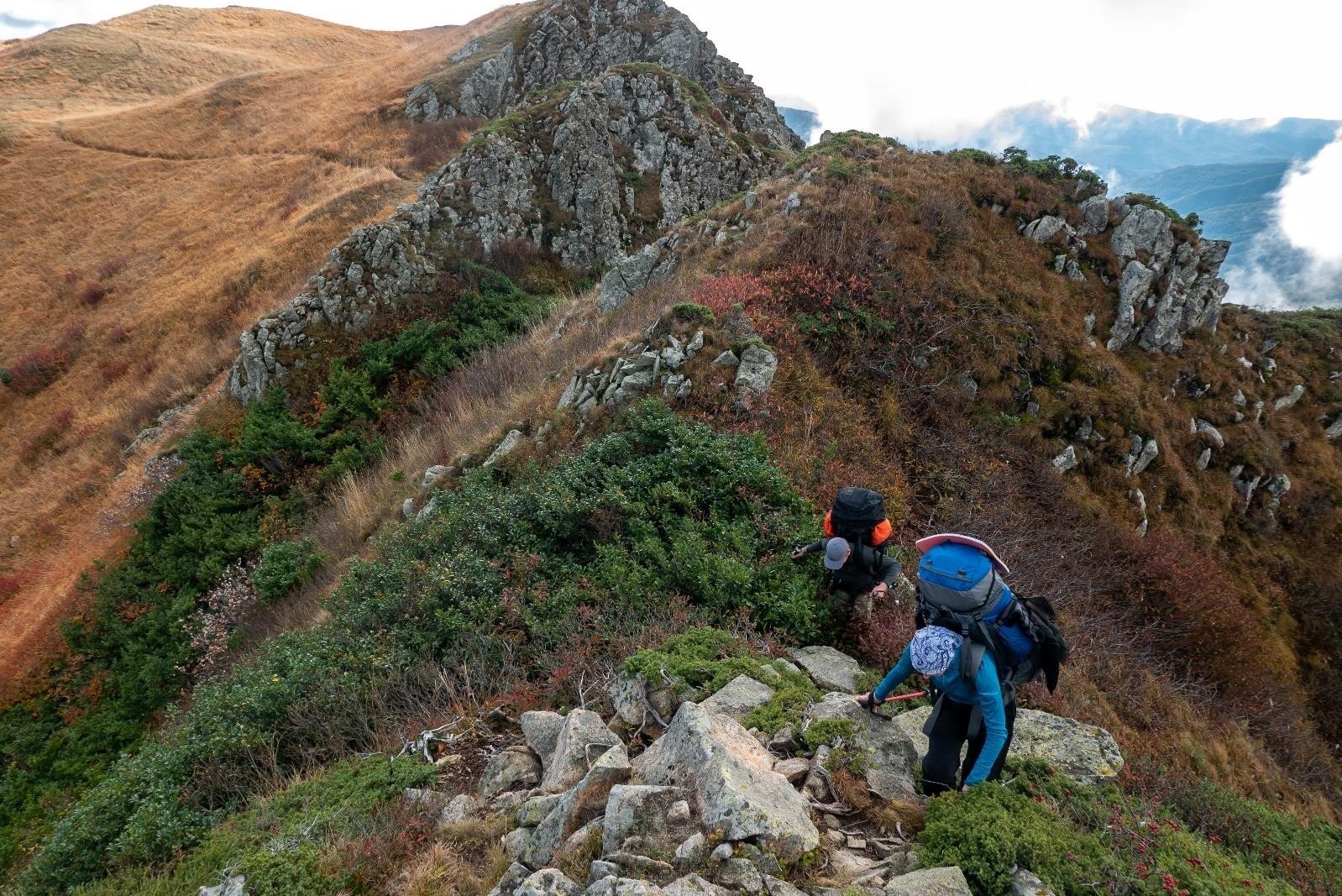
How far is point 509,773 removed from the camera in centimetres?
494

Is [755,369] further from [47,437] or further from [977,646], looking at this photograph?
[47,437]

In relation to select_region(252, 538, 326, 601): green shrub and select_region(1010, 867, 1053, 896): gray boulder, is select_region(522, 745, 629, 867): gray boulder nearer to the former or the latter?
select_region(1010, 867, 1053, 896): gray boulder

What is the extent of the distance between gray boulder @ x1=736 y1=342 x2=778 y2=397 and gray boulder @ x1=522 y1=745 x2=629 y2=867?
6.71 metres

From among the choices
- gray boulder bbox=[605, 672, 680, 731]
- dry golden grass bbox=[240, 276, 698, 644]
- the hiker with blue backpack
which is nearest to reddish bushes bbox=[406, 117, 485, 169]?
dry golden grass bbox=[240, 276, 698, 644]

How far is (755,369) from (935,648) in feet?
22.0

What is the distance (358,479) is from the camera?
14562 mm

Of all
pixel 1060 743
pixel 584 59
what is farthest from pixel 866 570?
pixel 584 59

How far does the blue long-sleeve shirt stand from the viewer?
13.0ft

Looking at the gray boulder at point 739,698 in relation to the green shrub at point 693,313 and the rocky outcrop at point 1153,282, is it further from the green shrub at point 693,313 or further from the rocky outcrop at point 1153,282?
the rocky outcrop at point 1153,282

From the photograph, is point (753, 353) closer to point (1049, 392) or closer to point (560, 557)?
point (560, 557)

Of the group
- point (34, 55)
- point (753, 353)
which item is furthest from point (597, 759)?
point (34, 55)

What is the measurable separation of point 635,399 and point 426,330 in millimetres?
12287

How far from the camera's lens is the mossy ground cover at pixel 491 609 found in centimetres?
568

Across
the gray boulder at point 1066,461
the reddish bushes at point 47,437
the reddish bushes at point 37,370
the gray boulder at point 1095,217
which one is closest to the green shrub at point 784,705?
the gray boulder at point 1066,461
